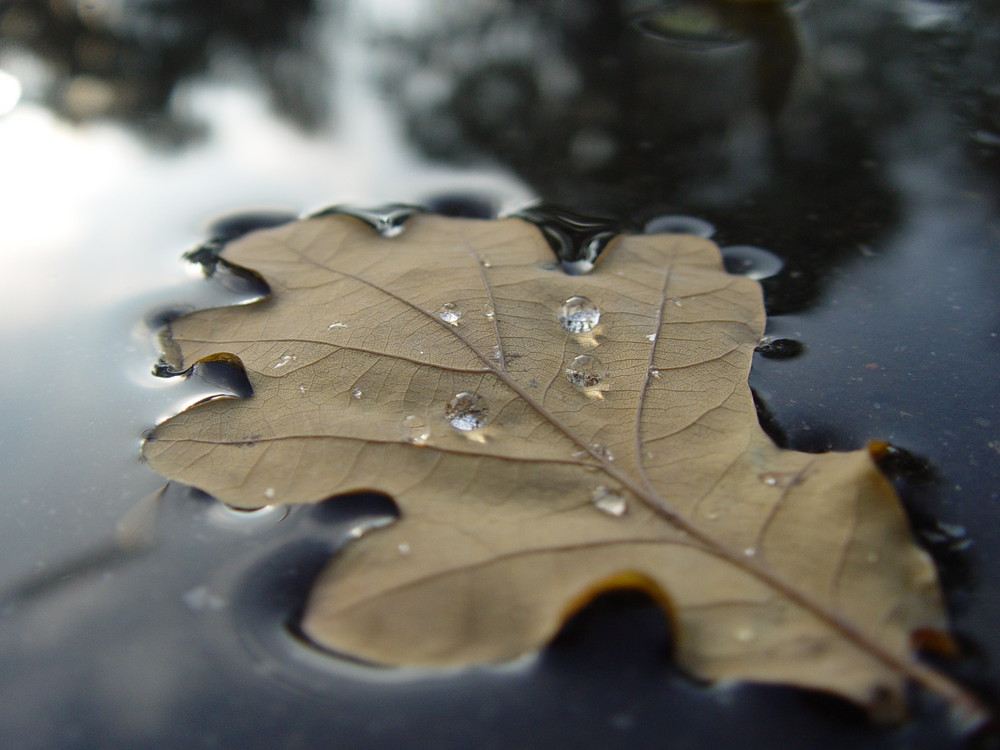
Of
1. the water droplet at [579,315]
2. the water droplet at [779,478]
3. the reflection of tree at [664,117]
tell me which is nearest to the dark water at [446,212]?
the reflection of tree at [664,117]

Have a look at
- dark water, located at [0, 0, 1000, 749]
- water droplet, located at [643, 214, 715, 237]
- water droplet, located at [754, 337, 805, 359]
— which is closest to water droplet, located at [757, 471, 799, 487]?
dark water, located at [0, 0, 1000, 749]

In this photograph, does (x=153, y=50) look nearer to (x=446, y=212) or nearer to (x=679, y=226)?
(x=446, y=212)

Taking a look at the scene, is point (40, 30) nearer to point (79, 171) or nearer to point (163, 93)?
point (163, 93)

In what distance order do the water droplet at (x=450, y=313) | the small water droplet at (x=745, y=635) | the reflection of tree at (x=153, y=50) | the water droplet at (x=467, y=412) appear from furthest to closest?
1. the reflection of tree at (x=153, y=50)
2. the water droplet at (x=450, y=313)
3. the water droplet at (x=467, y=412)
4. the small water droplet at (x=745, y=635)

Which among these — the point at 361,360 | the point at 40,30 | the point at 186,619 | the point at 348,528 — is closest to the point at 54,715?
the point at 186,619

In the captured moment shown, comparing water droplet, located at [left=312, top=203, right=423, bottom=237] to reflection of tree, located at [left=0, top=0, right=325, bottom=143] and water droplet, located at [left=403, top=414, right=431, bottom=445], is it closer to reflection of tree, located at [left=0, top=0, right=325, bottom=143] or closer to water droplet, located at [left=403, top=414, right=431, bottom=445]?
reflection of tree, located at [left=0, top=0, right=325, bottom=143]

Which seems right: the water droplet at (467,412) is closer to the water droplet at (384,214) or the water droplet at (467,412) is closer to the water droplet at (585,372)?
Result: the water droplet at (585,372)

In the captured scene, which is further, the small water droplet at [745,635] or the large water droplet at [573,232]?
the large water droplet at [573,232]

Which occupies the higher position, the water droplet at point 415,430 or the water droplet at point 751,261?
the water droplet at point 415,430
